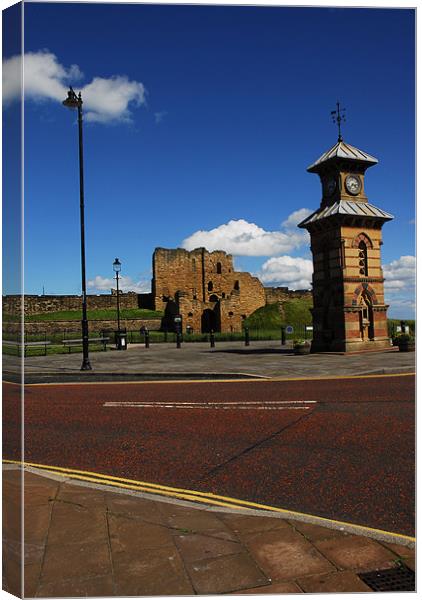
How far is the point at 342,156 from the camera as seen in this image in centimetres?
1844

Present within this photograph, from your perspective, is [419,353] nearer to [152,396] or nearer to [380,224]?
[152,396]

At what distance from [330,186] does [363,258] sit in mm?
3065

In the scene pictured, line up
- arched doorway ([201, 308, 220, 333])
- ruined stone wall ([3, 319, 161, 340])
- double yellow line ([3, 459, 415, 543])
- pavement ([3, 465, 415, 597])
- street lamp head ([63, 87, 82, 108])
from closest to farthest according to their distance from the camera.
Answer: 1. pavement ([3, 465, 415, 597])
2. double yellow line ([3, 459, 415, 543])
3. street lamp head ([63, 87, 82, 108])
4. ruined stone wall ([3, 319, 161, 340])
5. arched doorway ([201, 308, 220, 333])

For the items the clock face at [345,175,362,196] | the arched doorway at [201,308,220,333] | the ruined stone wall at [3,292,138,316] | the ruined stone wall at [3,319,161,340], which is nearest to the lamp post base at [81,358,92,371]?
the clock face at [345,175,362,196]

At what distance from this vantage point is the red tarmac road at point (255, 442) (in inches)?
164

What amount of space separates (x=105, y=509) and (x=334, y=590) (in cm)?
185

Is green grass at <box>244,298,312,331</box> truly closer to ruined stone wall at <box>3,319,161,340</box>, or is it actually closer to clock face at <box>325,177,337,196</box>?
ruined stone wall at <box>3,319,161,340</box>

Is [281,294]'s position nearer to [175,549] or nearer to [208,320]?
[208,320]

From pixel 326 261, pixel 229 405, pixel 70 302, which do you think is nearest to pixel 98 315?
pixel 70 302

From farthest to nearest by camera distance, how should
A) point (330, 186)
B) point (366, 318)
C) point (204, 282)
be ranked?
point (204, 282), point (330, 186), point (366, 318)

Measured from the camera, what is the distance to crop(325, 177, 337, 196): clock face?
1938 centimetres

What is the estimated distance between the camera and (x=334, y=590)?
2711mm

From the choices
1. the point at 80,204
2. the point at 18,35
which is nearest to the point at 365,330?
the point at 80,204

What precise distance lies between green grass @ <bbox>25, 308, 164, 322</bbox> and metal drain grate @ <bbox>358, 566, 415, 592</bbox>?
132ft
